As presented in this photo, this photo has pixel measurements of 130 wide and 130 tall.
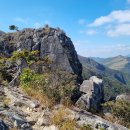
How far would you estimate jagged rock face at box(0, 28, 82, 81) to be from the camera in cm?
7491

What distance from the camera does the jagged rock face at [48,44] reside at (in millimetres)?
74912

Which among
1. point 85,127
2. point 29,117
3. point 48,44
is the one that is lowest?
point 85,127

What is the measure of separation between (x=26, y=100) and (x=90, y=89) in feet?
47.1

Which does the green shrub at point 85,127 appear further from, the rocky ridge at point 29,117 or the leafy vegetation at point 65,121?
the rocky ridge at point 29,117

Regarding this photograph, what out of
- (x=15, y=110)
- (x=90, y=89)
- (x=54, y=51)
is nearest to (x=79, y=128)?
(x=15, y=110)

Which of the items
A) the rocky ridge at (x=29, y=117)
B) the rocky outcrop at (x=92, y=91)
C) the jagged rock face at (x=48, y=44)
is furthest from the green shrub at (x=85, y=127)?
the jagged rock face at (x=48, y=44)

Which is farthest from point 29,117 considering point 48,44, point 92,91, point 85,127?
point 48,44

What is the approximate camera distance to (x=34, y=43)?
9131 cm

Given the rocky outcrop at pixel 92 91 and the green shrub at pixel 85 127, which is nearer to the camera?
the green shrub at pixel 85 127

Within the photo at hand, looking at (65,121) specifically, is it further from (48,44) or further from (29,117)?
(48,44)

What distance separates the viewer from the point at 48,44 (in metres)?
85.1

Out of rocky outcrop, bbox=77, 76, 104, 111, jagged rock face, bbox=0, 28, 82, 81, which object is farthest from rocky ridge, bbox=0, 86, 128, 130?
jagged rock face, bbox=0, 28, 82, 81

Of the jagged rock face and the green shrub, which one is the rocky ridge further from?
the jagged rock face

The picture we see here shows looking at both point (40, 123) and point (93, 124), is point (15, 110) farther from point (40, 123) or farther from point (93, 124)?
point (93, 124)
